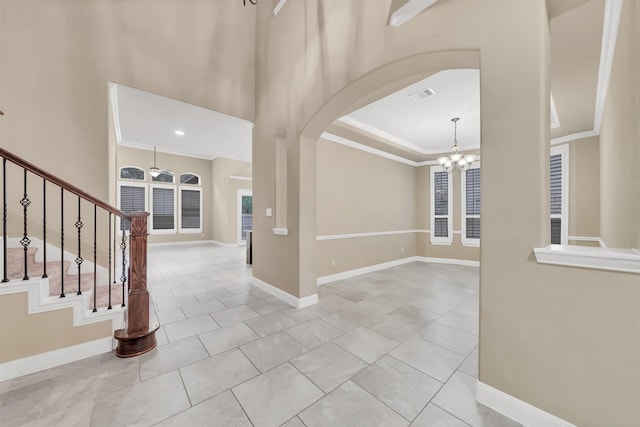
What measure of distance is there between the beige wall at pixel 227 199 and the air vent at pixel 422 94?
23.3 ft

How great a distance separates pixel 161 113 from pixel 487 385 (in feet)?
17.7

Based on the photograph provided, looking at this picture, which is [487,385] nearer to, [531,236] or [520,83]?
[531,236]

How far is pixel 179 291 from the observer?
Answer: 12.9 ft

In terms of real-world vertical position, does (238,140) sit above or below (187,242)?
above

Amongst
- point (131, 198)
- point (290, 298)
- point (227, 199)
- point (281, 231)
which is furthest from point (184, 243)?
point (290, 298)

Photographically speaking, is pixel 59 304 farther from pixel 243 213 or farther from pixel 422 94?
pixel 243 213

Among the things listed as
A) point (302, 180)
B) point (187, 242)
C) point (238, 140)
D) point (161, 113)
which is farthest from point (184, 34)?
point (187, 242)

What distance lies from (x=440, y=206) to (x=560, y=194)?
241 centimetres

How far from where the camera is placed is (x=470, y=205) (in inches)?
247

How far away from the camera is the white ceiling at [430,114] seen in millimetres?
3193

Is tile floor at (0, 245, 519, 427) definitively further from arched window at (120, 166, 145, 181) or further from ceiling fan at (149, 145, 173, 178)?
arched window at (120, 166, 145, 181)

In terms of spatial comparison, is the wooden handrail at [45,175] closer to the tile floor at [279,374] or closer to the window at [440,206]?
the tile floor at [279,374]

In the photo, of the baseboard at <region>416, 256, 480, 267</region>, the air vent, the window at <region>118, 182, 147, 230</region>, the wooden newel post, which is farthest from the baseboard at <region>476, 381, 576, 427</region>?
the window at <region>118, 182, 147, 230</region>

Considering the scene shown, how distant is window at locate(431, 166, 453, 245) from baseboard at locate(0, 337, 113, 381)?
6.96m
